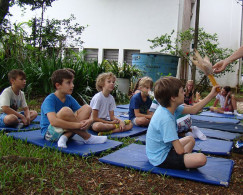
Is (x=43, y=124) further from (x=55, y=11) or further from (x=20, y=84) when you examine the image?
(x=55, y=11)

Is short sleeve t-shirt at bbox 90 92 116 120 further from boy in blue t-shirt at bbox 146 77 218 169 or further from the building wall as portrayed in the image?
the building wall

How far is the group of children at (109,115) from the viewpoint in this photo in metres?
2.29

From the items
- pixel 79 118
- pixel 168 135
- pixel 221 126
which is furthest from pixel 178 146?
pixel 221 126

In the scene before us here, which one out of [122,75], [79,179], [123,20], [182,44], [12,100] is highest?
[123,20]

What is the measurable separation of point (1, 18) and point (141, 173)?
5.68 m

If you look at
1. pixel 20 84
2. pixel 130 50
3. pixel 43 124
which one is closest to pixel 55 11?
pixel 130 50

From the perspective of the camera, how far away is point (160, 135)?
92.6 inches

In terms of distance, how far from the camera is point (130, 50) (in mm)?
12516

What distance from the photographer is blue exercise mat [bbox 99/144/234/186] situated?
2.21m

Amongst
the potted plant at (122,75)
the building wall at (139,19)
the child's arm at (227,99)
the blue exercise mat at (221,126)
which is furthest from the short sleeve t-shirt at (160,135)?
the building wall at (139,19)

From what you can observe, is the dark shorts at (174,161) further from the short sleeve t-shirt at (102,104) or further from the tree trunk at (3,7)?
the tree trunk at (3,7)

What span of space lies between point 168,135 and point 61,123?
1.27 m

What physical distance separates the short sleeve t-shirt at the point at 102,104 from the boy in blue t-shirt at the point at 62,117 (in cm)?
70

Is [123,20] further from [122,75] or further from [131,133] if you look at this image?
[131,133]
